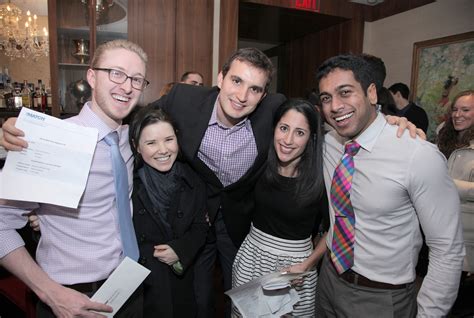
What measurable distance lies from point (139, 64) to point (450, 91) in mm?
3954

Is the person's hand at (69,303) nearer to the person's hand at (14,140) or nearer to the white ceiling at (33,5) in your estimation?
the person's hand at (14,140)

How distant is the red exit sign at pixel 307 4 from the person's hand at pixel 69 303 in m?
4.39

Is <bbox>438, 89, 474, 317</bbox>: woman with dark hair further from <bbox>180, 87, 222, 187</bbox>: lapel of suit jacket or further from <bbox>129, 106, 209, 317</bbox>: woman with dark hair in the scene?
<bbox>129, 106, 209, 317</bbox>: woman with dark hair

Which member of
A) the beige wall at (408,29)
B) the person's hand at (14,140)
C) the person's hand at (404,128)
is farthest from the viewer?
the beige wall at (408,29)

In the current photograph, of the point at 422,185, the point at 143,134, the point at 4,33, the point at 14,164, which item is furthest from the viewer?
the point at 4,33

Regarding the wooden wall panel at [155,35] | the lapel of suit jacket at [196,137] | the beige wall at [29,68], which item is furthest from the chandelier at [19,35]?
the lapel of suit jacket at [196,137]

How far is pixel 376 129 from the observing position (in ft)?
4.35

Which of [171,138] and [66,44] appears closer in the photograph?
[171,138]

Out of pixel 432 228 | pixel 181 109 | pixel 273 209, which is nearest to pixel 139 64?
pixel 181 109

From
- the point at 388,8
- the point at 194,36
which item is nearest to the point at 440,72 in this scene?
the point at 388,8

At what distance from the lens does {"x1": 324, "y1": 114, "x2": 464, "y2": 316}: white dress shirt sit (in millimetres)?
1166

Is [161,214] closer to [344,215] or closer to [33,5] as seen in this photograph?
[344,215]

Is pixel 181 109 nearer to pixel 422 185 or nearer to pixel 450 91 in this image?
pixel 422 185

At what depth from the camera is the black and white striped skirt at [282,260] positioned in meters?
1.68
